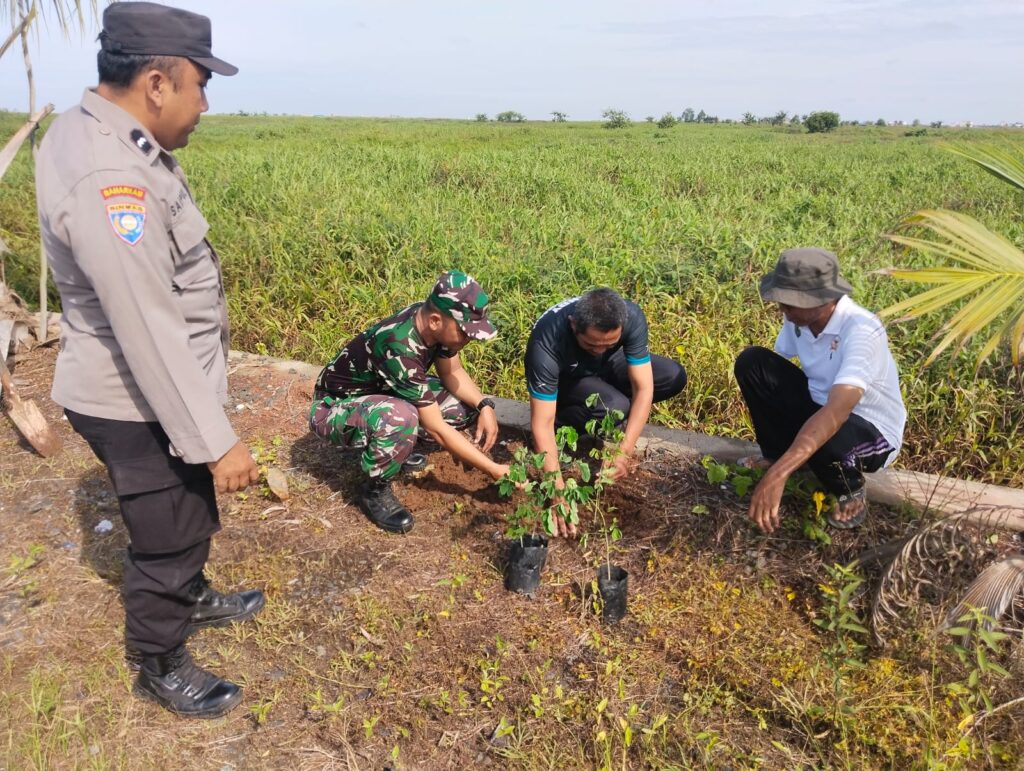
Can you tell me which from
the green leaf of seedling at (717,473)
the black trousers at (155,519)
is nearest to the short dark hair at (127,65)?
the black trousers at (155,519)

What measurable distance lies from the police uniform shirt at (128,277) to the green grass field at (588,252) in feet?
5.53

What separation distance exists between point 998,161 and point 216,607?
2.77 metres

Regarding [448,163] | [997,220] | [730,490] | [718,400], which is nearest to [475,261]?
[718,400]

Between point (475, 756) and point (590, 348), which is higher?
point (590, 348)

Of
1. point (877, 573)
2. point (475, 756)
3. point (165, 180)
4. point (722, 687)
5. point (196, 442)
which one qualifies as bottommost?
point (475, 756)

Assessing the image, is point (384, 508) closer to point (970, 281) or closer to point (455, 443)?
point (455, 443)

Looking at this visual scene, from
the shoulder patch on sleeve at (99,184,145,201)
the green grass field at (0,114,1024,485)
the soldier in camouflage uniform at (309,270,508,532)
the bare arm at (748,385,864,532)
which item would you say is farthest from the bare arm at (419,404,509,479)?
the shoulder patch on sleeve at (99,184,145,201)

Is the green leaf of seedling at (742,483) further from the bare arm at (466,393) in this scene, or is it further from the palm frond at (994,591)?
the bare arm at (466,393)

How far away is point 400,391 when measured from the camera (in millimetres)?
2947

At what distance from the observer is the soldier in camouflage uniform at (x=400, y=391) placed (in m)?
2.66

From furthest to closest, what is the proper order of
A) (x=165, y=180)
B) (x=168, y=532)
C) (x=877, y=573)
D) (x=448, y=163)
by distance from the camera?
1. (x=448, y=163)
2. (x=877, y=573)
3. (x=168, y=532)
4. (x=165, y=180)

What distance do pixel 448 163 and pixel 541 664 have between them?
396 inches

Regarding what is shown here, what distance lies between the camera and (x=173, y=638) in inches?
82.6

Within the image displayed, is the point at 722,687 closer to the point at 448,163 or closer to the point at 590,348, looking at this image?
the point at 590,348
